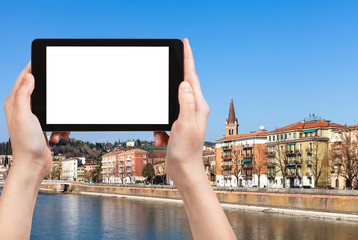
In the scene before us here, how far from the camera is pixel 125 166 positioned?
343 feet

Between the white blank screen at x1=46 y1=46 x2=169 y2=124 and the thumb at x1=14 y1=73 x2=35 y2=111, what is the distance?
193 mm

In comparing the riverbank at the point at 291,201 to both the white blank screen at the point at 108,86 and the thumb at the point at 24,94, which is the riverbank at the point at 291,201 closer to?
the white blank screen at the point at 108,86

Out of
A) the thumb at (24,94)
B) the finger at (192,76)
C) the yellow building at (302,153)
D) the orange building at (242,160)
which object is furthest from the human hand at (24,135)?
the orange building at (242,160)

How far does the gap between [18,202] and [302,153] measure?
60463 millimetres

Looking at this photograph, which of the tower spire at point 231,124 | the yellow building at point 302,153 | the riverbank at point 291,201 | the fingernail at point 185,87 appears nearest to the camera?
the fingernail at point 185,87

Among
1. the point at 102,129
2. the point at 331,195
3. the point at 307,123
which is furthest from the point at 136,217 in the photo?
the point at 102,129

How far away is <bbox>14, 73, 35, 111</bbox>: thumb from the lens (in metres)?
1.62

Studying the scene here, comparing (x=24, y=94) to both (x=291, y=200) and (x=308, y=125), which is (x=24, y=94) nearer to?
(x=291, y=200)

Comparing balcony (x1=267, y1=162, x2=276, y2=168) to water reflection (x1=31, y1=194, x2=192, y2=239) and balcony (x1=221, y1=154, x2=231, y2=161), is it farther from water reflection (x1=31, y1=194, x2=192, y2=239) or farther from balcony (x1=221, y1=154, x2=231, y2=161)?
water reflection (x1=31, y1=194, x2=192, y2=239)

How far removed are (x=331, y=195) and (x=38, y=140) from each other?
128ft

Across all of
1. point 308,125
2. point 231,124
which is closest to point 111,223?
point 308,125

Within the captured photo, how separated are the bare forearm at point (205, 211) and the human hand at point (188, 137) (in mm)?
29

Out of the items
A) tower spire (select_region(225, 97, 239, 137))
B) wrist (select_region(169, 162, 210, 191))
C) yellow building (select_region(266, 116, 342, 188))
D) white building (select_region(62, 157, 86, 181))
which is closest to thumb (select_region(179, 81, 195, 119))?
wrist (select_region(169, 162, 210, 191))

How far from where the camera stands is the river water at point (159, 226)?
101 ft
